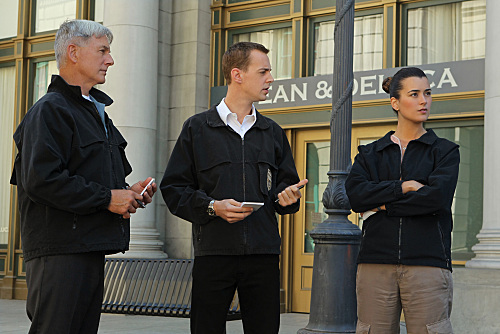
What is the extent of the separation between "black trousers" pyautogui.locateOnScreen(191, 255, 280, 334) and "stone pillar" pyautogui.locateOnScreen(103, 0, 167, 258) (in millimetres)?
8280

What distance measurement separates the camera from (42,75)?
1520 centimetres

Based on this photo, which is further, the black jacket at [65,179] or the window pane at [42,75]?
the window pane at [42,75]

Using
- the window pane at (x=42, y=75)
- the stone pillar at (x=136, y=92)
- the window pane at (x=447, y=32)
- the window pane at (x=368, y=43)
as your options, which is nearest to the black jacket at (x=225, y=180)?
the window pane at (x=447, y=32)

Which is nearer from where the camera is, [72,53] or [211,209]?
[72,53]

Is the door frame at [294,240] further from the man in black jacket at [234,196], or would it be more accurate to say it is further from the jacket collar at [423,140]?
the man in black jacket at [234,196]

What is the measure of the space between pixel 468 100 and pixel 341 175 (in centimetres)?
373

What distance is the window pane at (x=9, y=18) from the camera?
15.6 metres

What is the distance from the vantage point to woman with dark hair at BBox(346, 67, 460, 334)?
4.31m

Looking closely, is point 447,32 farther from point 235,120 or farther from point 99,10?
point 235,120

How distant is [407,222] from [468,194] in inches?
257

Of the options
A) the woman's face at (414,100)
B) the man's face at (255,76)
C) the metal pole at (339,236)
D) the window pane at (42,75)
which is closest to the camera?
the man's face at (255,76)

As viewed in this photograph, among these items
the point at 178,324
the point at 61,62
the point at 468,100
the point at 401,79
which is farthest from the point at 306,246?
the point at 61,62

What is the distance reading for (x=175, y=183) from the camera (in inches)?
174

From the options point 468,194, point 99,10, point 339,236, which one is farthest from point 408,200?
point 99,10
